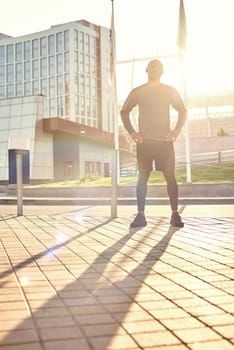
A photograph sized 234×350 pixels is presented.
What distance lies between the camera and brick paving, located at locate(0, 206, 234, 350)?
216 cm

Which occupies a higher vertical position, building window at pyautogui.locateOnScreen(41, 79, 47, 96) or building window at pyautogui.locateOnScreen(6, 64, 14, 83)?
building window at pyautogui.locateOnScreen(6, 64, 14, 83)

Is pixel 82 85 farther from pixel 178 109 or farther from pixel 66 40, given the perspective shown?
pixel 178 109

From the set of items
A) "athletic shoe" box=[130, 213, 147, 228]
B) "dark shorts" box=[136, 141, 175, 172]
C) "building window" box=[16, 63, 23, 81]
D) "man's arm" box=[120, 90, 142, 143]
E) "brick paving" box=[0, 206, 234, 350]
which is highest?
"building window" box=[16, 63, 23, 81]

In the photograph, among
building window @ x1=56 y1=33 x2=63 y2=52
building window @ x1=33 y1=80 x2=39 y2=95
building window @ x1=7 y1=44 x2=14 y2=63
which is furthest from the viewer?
building window @ x1=33 y1=80 x2=39 y2=95

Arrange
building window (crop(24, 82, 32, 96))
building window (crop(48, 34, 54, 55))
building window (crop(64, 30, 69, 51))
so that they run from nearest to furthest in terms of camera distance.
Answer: building window (crop(64, 30, 69, 51))
building window (crop(48, 34, 54, 55))
building window (crop(24, 82, 32, 96))

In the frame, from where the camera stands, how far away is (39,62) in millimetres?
89125

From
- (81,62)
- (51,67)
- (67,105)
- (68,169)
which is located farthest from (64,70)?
(68,169)

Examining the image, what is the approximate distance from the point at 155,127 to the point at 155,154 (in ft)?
1.15

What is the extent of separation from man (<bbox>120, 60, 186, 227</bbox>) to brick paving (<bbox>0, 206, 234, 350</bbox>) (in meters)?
1.12

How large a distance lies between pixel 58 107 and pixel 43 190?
68001mm

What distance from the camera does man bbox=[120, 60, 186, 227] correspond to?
641 cm

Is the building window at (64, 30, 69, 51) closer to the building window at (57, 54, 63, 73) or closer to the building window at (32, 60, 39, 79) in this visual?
the building window at (57, 54, 63, 73)

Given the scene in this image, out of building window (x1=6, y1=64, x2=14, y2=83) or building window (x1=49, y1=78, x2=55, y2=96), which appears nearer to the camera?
building window (x1=49, y1=78, x2=55, y2=96)

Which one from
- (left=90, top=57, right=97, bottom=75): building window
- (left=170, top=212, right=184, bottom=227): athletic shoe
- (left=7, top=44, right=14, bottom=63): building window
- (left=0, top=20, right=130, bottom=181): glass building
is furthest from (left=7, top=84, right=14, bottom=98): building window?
(left=170, top=212, right=184, bottom=227): athletic shoe
